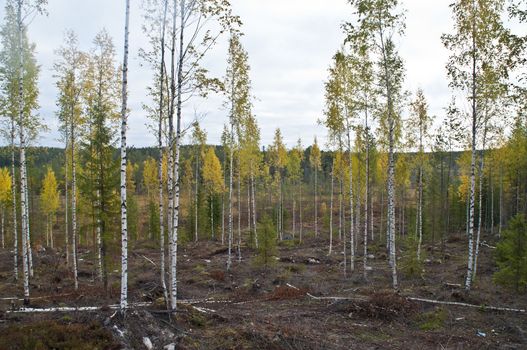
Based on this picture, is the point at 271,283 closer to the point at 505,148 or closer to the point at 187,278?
the point at 187,278

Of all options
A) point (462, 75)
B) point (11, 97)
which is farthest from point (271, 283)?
point (11, 97)

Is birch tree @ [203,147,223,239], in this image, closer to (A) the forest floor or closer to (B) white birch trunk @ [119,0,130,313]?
(A) the forest floor

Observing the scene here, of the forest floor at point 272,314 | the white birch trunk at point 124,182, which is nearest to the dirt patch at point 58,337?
the forest floor at point 272,314

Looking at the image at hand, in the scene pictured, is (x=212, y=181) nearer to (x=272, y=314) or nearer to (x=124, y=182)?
(x=272, y=314)

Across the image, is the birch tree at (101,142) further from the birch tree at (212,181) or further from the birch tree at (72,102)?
the birch tree at (212,181)

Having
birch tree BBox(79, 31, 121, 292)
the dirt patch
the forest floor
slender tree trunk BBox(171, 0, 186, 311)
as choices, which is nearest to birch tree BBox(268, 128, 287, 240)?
the forest floor

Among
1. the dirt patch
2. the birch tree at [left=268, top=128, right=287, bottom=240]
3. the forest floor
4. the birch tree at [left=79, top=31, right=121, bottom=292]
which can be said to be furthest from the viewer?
the birch tree at [left=268, top=128, right=287, bottom=240]

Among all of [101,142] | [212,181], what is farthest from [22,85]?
[212,181]

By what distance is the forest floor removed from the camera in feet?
31.4

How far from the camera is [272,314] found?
44.1 feet

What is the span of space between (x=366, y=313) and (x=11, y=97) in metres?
18.0

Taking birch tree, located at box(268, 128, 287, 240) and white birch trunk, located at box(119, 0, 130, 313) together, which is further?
birch tree, located at box(268, 128, 287, 240)

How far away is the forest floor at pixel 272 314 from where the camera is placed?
9562 millimetres

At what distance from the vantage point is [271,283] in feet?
66.9
